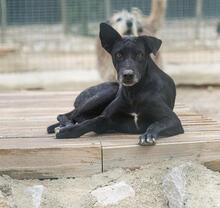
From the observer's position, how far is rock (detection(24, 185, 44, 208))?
2943 millimetres

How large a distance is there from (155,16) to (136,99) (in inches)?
197

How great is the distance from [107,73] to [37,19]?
2.13 meters

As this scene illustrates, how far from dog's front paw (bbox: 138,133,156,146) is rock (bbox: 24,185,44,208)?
744mm

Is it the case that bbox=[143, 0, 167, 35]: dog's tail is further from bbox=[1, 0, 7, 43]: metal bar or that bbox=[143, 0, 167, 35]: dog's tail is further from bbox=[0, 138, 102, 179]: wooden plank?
bbox=[0, 138, 102, 179]: wooden plank

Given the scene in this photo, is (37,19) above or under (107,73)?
above

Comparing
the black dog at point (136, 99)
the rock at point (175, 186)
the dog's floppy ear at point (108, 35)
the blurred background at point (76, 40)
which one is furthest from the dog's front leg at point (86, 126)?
the blurred background at point (76, 40)

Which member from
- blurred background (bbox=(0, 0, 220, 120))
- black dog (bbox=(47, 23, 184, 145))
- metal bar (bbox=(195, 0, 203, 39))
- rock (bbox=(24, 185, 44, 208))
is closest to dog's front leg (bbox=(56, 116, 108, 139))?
black dog (bbox=(47, 23, 184, 145))

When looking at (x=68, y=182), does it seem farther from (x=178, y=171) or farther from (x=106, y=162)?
(x=178, y=171)

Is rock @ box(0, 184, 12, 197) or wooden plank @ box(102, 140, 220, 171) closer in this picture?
rock @ box(0, 184, 12, 197)

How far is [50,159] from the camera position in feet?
10.3

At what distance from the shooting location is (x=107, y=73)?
7.63m

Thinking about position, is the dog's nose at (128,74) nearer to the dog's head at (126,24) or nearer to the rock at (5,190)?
the rock at (5,190)

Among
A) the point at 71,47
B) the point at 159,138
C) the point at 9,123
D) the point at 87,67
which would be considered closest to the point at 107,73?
the point at 87,67

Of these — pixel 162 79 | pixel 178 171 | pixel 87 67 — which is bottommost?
pixel 87 67
